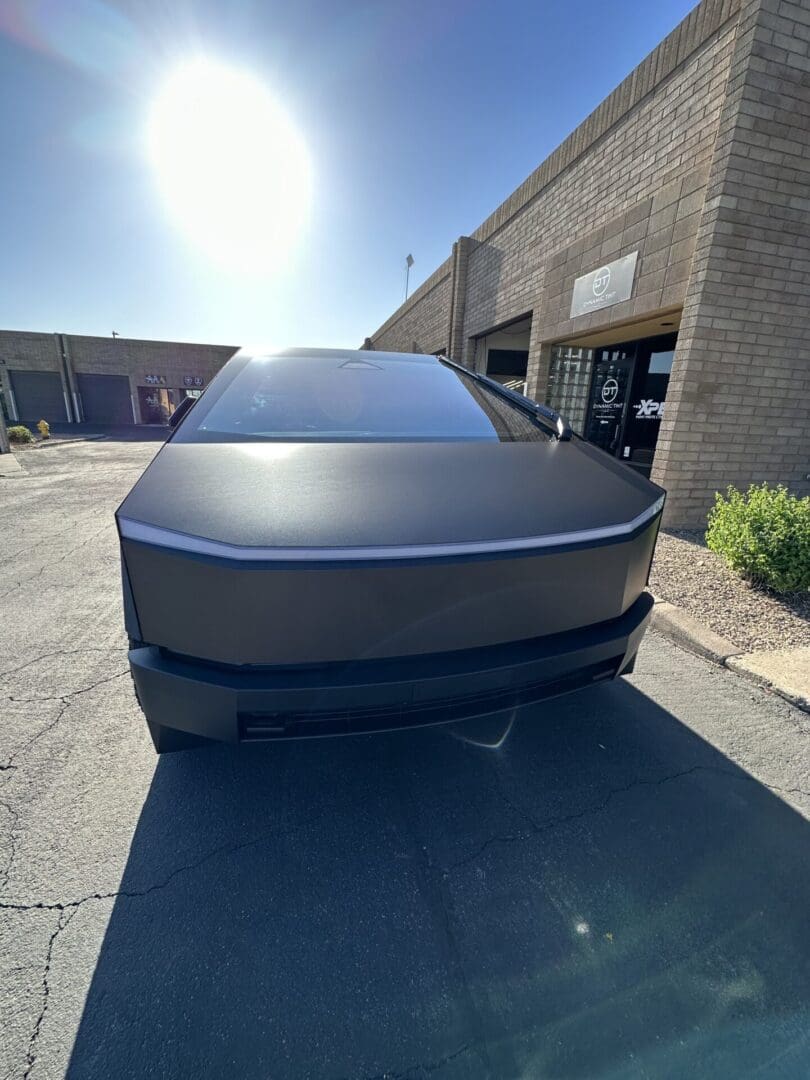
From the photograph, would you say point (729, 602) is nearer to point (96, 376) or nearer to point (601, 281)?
point (601, 281)

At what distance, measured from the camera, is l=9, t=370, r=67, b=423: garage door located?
2831cm

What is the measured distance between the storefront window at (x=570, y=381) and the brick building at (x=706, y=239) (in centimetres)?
98

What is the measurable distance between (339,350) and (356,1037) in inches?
118

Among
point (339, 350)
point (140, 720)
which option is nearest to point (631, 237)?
point (339, 350)

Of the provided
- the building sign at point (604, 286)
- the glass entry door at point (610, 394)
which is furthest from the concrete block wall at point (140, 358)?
the building sign at point (604, 286)

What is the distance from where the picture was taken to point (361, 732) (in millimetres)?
1435

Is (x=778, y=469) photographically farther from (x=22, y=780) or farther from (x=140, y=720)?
(x=22, y=780)

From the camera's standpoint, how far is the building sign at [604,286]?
6.26 m

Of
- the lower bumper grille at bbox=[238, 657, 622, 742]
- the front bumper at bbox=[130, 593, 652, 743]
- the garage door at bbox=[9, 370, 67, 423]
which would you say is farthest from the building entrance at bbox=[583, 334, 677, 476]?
the garage door at bbox=[9, 370, 67, 423]

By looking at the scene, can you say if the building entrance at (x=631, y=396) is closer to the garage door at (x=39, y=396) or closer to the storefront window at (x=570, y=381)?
the storefront window at (x=570, y=381)

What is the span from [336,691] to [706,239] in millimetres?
6307

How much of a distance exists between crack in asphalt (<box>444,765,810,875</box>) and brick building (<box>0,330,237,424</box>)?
30.1 meters

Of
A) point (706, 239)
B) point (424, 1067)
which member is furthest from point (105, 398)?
point (424, 1067)

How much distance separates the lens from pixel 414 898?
151cm
